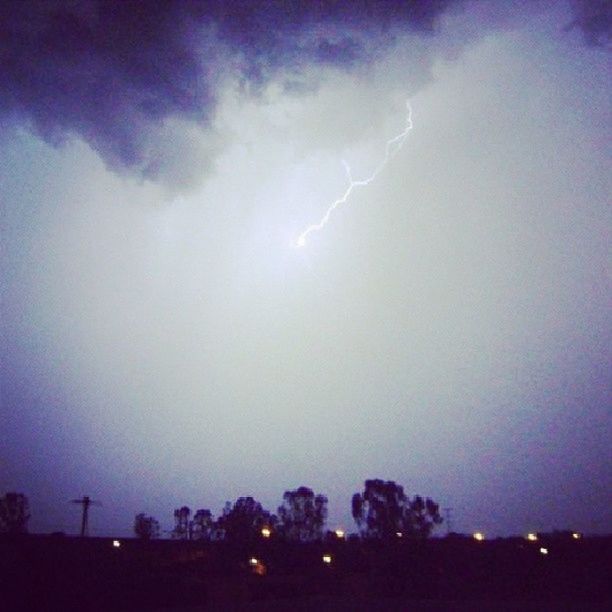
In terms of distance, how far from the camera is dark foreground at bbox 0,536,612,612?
21.6m

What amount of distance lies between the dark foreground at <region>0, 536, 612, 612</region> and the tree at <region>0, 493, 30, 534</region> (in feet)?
165

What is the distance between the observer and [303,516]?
84625 millimetres

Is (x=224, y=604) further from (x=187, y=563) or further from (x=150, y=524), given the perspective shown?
(x=150, y=524)

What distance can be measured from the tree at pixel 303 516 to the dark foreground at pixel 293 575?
43.4 m

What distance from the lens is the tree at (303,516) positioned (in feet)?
272

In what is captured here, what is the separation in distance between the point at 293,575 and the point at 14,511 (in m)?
61.2

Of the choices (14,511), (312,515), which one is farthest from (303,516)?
(14,511)

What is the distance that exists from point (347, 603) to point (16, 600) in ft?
45.3

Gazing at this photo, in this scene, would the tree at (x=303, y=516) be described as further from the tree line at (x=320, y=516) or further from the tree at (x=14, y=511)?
the tree at (x=14, y=511)

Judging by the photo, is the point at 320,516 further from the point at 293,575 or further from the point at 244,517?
the point at 293,575

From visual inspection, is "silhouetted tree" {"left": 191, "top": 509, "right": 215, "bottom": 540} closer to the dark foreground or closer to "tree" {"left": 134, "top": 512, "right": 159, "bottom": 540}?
"tree" {"left": 134, "top": 512, "right": 159, "bottom": 540}

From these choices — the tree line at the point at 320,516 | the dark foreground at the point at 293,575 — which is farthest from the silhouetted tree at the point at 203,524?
the dark foreground at the point at 293,575

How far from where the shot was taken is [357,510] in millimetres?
80125

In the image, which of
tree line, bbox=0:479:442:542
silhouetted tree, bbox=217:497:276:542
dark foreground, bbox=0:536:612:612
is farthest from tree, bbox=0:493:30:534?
dark foreground, bbox=0:536:612:612
